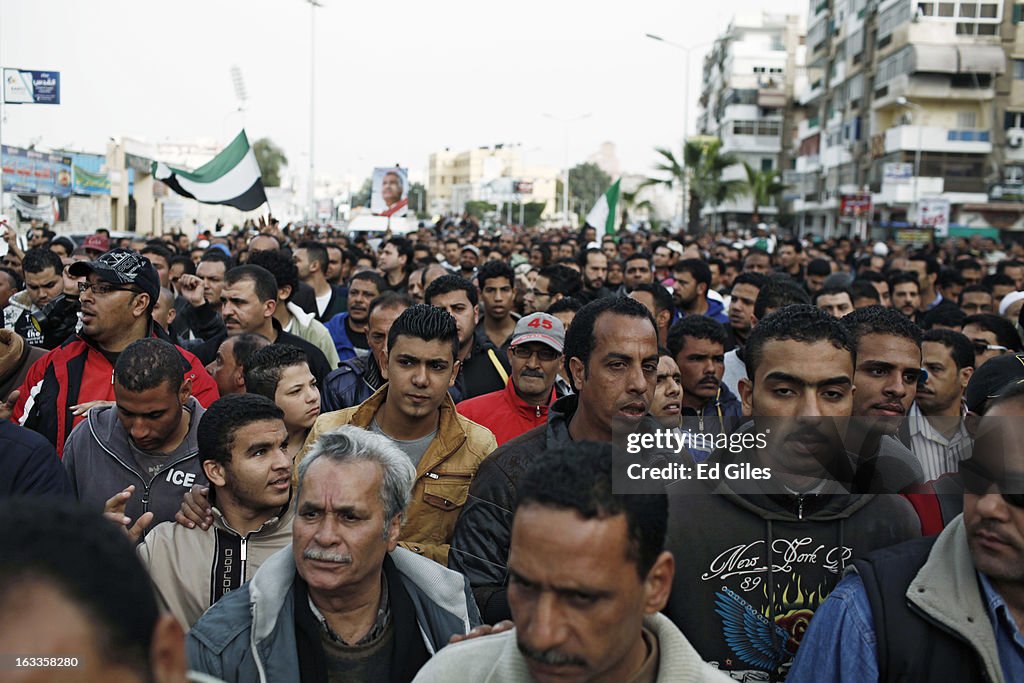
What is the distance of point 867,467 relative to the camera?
278 cm

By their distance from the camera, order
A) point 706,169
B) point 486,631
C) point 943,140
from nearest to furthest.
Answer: point 486,631
point 706,169
point 943,140

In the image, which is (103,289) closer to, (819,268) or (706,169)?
(819,268)

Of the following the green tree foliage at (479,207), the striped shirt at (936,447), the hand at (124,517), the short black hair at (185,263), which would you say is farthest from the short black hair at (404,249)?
the green tree foliage at (479,207)

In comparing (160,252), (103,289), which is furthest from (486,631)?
(160,252)

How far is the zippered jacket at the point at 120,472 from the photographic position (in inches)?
158

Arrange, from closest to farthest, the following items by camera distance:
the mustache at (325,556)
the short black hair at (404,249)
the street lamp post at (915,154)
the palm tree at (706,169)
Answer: the mustache at (325,556)
the short black hair at (404,249)
the palm tree at (706,169)
the street lamp post at (915,154)

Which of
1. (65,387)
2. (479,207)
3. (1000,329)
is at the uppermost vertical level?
(479,207)

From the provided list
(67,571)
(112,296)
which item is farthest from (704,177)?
(67,571)

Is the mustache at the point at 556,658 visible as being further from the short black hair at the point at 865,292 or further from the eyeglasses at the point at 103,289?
the short black hair at the point at 865,292

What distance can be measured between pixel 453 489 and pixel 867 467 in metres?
1.72

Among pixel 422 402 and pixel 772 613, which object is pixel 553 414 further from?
pixel 772 613

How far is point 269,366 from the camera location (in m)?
4.89

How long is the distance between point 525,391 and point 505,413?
16 centimetres

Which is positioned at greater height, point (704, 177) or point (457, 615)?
point (704, 177)
